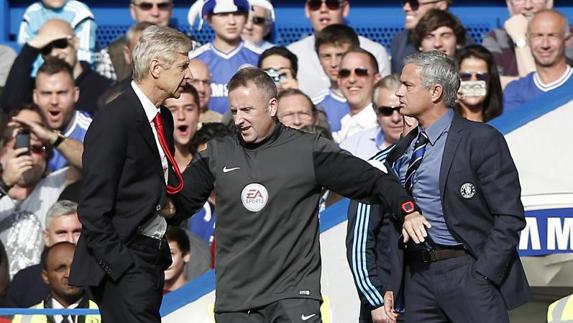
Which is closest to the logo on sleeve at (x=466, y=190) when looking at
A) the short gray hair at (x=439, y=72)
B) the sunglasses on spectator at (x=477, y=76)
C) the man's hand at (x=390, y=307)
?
the short gray hair at (x=439, y=72)

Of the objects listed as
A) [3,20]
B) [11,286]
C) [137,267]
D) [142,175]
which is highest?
[3,20]

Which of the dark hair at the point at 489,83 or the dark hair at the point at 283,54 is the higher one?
the dark hair at the point at 283,54

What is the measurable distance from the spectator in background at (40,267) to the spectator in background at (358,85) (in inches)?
82.0

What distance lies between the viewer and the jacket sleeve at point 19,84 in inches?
444

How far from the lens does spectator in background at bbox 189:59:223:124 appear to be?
10.6 metres

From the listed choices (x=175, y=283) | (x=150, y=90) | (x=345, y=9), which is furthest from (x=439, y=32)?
(x=150, y=90)

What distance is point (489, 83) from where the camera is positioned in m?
9.64

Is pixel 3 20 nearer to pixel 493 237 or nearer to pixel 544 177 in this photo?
pixel 544 177

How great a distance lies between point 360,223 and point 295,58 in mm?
3419

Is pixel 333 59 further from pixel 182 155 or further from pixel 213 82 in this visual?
pixel 182 155

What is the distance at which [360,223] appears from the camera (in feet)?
24.8

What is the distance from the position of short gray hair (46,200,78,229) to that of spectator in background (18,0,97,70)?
2.49 m

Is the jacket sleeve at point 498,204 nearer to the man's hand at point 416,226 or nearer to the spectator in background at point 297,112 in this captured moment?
the man's hand at point 416,226

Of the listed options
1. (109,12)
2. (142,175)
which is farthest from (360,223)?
(109,12)
